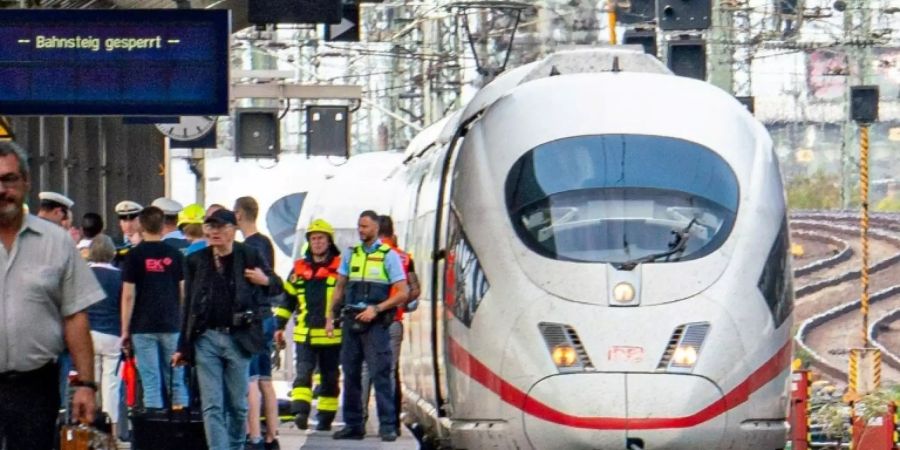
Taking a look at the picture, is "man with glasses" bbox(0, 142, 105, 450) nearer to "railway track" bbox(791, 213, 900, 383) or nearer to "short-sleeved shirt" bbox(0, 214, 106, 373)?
"short-sleeved shirt" bbox(0, 214, 106, 373)

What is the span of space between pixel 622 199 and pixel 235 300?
242 cm

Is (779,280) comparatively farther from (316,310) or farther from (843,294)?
(843,294)

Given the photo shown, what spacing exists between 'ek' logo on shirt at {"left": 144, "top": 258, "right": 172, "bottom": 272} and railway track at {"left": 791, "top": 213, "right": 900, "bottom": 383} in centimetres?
3205

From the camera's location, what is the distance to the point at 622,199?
1182 centimetres

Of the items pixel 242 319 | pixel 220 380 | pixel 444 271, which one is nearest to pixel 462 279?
pixel 444 271

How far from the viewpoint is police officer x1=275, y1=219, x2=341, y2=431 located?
55.1ft

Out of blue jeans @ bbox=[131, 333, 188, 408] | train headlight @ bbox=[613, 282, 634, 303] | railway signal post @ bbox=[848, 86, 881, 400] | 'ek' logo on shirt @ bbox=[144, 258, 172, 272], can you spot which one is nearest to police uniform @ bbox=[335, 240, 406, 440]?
blue jeans @ bbox=[131, 333, 188, 408]

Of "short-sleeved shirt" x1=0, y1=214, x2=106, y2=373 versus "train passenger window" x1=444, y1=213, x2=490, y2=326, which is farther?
"train passenger window" x1=444, y1=213, x2=490, y2=326

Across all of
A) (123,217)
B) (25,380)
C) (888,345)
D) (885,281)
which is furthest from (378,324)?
(885,281)

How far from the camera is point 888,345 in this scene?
5438 centimetres

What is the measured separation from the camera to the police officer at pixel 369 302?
53.3 ft

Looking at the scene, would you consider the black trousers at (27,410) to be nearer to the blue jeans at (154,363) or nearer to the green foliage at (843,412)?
the blue jeans at (154,363)

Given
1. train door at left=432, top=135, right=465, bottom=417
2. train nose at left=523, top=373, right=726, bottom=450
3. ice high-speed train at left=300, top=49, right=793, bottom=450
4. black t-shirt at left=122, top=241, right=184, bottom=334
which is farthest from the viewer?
black t-shirt at left=122, top=241, right=184, bottom=334

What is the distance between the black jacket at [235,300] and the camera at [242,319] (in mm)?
20
